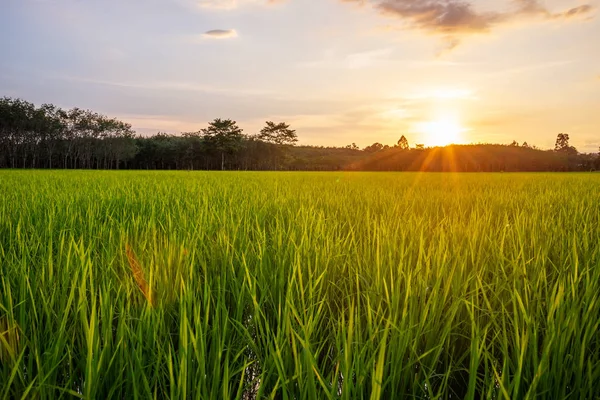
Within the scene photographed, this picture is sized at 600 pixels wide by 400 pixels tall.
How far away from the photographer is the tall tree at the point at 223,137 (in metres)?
70.8

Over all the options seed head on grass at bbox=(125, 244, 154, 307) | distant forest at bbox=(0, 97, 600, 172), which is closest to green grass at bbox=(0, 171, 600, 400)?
seed head on grass at bbox=(125, 244, 154, 307)

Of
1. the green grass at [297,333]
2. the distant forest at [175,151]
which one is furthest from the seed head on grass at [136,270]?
the distant forest at [175,151]

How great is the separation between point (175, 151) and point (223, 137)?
9.83 metres

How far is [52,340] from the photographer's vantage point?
1219 millimetres

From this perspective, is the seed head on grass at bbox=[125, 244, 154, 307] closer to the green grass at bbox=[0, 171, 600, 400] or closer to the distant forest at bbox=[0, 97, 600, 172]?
the green grass at bbox=[0, 171, 600, 400]

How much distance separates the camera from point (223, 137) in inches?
2785

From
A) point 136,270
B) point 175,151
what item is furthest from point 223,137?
point 136,270

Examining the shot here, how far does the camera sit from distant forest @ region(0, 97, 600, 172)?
2483 inches

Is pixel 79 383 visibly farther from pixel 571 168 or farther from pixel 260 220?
pixel 571 168

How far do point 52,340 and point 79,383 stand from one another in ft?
0.49

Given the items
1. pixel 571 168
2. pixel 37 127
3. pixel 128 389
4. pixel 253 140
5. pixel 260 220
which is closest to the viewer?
pixel 128 389

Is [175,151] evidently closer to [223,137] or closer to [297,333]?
[223,137]

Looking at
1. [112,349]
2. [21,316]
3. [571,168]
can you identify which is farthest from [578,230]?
[571,168]

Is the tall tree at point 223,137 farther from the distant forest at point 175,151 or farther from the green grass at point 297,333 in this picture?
the green grass at point 297,333
